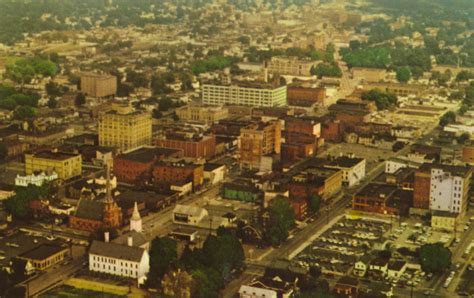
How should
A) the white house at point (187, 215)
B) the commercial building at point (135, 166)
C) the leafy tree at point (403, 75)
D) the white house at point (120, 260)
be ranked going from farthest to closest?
the leafy tree at point (403, 75) → the commercial building at point (135, 166) → the white house at point (187, 215) → the white house at point (120, 260)

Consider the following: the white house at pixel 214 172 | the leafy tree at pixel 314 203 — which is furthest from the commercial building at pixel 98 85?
the leafy tree at pixel 314 203

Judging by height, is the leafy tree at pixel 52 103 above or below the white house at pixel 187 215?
below

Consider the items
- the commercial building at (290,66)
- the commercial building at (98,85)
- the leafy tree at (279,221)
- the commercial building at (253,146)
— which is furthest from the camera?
the commercial building at (290,66)

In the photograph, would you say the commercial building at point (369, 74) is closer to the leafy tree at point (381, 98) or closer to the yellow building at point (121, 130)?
the leafy tree at point (381, 98)

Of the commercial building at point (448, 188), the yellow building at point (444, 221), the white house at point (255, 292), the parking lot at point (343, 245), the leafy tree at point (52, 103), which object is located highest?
the commercial building at point (448, 188)

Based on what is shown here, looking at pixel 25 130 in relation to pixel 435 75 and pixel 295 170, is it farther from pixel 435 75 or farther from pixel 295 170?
pixel 435 75

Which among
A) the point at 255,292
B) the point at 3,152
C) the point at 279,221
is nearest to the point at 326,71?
the point at 3,152

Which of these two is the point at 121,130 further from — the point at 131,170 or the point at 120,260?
the point at 120,260

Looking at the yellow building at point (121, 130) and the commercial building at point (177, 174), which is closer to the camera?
the commercial building at point (177, 174)

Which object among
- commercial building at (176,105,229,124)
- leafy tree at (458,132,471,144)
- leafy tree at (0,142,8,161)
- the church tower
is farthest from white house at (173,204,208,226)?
leafy tree at (458,132,471,144)
